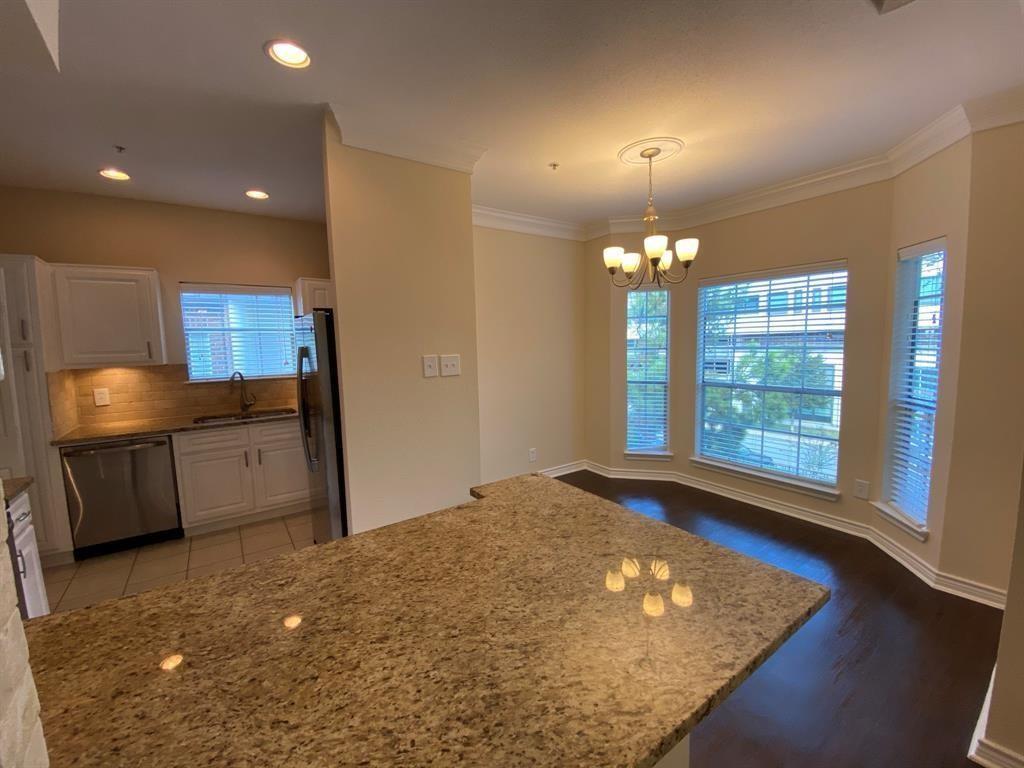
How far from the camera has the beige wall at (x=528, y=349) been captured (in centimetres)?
400

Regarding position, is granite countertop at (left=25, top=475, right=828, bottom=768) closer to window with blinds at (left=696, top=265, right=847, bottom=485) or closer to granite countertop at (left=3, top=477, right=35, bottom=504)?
granite countertop at (left=3, top=477, right=35, bottom=504)

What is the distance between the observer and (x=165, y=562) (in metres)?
3.02

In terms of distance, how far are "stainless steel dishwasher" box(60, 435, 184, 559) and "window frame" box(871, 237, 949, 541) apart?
5143 mm

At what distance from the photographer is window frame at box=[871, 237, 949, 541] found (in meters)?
2.46

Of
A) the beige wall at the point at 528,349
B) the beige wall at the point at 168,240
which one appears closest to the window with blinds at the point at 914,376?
the beige wall at the point at 528,349

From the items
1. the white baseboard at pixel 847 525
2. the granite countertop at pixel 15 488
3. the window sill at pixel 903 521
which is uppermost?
the granite countertop at pixel 15 488

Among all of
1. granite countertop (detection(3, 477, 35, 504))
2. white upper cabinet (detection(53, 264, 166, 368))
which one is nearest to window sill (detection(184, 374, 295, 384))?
white upper cabinet (detection(53, 264, 166, 368))

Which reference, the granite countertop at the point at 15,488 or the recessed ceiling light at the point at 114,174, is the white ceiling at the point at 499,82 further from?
the granite countertop at the point at 15,488

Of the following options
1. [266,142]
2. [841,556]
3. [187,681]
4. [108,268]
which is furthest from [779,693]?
[108,268]

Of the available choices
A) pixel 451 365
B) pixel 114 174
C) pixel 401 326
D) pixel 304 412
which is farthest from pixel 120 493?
pixel 451 365

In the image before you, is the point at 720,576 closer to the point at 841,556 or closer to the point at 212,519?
the point at 841,556

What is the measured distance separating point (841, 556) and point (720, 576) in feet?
8.51

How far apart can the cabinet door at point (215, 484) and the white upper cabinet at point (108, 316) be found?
87 cm

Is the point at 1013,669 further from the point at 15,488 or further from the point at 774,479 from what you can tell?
the point at 15,488
